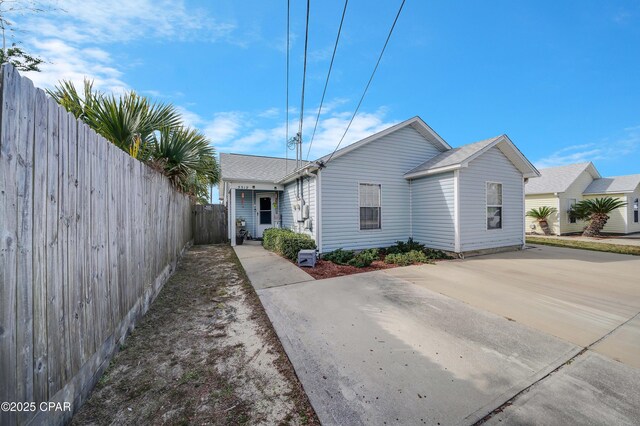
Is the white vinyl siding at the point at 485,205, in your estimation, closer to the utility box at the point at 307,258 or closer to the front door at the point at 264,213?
the utility box at the point at 307,258

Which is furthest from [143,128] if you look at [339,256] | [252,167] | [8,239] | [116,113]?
[252,167]

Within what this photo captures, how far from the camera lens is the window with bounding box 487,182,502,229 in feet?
30.6

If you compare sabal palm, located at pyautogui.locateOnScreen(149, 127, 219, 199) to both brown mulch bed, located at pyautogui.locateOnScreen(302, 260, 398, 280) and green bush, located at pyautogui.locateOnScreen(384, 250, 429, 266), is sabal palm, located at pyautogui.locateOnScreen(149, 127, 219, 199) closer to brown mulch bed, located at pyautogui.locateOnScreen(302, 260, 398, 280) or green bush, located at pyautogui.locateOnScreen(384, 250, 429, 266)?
brown mulch bed, located at pyautogui.locateOnScreen(302, 260, 398, 280)

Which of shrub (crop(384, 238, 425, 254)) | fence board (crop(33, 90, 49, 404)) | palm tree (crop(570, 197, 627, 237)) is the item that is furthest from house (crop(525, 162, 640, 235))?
fence board (crop(33, 90, 49, 404))

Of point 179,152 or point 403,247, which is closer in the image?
point 179,152

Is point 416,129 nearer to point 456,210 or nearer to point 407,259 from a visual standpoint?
point 456,210

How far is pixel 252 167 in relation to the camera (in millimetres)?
13945

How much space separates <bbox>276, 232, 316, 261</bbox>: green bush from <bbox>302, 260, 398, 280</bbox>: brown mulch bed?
65 cm

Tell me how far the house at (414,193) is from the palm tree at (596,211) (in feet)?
28.7

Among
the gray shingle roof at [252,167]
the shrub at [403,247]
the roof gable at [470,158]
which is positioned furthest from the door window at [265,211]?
the roof gable at [470,158]

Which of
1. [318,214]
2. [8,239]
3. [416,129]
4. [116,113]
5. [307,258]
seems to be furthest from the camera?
[416,129]

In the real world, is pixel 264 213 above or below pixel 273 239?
above

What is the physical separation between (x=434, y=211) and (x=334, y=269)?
4640mm

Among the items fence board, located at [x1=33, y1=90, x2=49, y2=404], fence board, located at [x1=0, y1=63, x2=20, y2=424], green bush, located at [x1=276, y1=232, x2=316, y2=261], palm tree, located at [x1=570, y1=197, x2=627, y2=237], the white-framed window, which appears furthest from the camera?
palm tree, located at [x1=570, y1=197, x2=627, y2=237]
